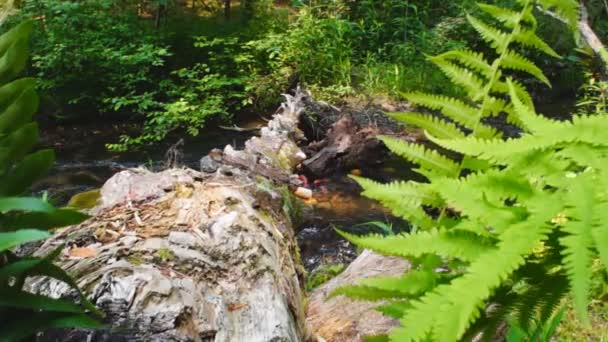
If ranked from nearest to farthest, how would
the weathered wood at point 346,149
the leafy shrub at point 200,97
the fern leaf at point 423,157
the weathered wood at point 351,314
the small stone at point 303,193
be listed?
1. the fern leaf at point 423,157
2. the weathered wood at point 351,314
3. the small stone at point 303,193
4. the weathered wood at point 346,149
5. the leafy shrub at point 200,97

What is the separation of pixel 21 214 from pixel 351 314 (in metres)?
1.74

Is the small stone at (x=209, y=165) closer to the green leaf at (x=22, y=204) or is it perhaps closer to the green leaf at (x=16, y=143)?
the green leaf at (x=16, y=143)

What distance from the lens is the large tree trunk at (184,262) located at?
145 cm

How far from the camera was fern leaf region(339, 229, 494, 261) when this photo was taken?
91 cm

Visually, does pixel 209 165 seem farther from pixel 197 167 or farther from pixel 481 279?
pixel 481 279

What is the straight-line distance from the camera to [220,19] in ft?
35.0

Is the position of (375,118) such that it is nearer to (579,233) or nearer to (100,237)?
(100,237)

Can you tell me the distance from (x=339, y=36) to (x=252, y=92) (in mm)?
2235

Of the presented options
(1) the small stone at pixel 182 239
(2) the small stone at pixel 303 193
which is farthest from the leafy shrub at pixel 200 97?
(1) the small stone at pixel 182 239

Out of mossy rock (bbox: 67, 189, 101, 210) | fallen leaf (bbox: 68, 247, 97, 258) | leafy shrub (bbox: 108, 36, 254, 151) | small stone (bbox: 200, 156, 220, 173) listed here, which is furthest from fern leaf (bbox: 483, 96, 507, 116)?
leafy shrub (bbox: 108, 36, 254, 151)

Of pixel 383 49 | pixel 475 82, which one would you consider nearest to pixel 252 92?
pixel 383 49

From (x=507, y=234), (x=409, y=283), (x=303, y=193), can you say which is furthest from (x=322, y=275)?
(x=507, y=234)

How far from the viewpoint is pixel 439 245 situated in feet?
3.04

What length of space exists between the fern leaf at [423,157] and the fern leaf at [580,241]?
48cm
